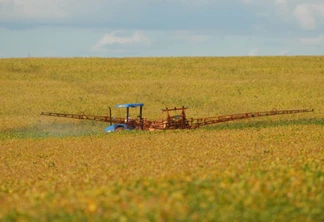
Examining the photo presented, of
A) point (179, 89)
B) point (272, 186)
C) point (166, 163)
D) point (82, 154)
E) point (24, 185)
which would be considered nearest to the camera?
point (272, 186)

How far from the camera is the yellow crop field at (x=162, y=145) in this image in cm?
1281

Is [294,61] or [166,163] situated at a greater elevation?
[294,61]

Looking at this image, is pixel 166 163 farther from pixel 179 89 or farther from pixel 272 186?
pixel 179 89

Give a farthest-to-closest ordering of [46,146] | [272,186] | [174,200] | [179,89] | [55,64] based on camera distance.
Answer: [55,64] → [179,89] → [46,146] → [272,186] → [174,200]

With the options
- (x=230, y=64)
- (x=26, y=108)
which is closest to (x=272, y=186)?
(x=26, y=108)

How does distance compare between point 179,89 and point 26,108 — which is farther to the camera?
point 179,89

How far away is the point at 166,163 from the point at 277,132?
56.1 feet

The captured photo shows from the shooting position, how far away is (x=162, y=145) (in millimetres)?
35438

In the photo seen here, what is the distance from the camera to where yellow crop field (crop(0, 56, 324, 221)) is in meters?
12.8

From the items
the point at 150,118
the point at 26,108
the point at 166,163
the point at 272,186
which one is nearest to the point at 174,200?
the point at 272,186

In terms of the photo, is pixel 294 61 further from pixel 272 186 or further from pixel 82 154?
pixel 272 186

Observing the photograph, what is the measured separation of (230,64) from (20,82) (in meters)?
28.8

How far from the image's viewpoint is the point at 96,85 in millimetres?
81562

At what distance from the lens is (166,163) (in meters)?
24.8
